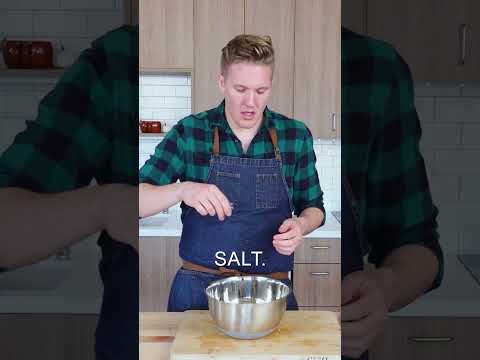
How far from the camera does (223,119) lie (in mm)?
562

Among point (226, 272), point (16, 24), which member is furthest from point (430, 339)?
point (16, 24)

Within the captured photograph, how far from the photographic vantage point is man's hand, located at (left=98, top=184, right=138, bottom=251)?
611mm

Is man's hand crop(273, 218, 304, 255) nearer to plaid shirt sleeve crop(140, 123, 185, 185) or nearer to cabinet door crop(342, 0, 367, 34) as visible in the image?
plaid shirt sleeve crop(140, 123, 185, 185)

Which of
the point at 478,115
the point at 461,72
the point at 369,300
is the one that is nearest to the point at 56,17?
the point at 369,300

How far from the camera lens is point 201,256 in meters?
0.57

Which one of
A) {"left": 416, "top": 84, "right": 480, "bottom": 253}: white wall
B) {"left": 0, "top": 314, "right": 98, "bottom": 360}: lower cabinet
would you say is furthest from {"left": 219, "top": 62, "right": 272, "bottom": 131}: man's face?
{"left": 416, "top": 84, "right": 480, "bottom": 253}: white wall

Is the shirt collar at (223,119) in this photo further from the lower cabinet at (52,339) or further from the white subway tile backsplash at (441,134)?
the white subway tile backsplash at (441,134)

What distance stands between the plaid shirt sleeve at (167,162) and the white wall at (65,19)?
0.15 metres

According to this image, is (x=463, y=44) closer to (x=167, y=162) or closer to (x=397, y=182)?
(x=397, y=182)

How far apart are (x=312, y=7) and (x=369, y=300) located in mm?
316

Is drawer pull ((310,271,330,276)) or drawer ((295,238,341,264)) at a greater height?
drawer ((295,238,341,264))

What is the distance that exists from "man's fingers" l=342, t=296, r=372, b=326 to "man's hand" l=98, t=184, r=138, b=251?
23cm

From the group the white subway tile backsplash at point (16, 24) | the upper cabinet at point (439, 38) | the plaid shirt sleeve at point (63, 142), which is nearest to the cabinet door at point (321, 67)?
the plaid shirt sleeve at point (63, 142)

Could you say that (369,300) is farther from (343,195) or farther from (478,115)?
(478,115)
